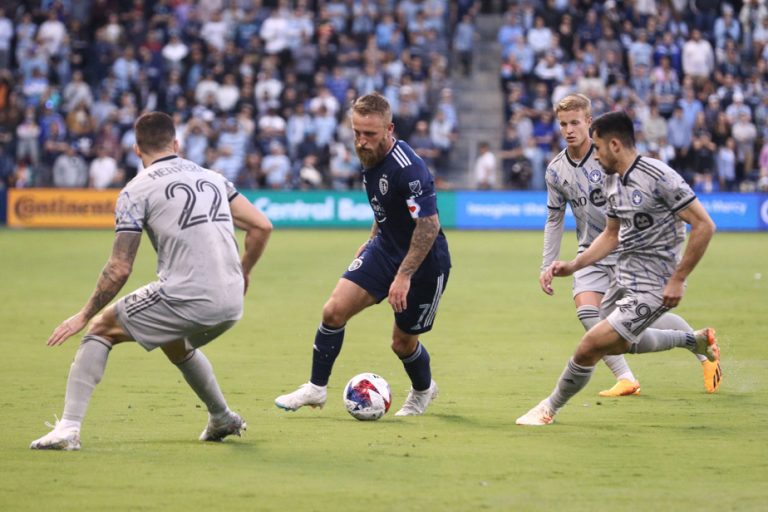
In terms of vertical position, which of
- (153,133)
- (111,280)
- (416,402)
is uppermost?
(153,133)

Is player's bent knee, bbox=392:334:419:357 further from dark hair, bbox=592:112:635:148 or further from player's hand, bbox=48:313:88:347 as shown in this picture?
player's hand, bbox=48:313:88:347

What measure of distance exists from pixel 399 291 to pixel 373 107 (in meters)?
1.19

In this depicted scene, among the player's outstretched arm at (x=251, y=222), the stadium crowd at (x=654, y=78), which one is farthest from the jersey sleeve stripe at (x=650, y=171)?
the stadium crowd at (x=654, y=78)

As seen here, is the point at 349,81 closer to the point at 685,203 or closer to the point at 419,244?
the point at 419,244

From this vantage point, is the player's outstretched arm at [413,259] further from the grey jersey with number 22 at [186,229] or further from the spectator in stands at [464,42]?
the spectator in stands at [464,42]

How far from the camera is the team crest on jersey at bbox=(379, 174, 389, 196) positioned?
840 centimetres

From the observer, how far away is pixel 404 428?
830cm

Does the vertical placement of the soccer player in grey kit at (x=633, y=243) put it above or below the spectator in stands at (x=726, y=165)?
above

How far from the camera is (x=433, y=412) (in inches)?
352

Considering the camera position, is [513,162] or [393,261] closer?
[393,261]

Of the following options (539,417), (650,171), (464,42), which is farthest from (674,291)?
(464,42)

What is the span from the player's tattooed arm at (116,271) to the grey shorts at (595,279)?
13.1 feet

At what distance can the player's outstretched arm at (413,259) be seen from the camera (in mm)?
8109

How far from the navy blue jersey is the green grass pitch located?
1115mm
